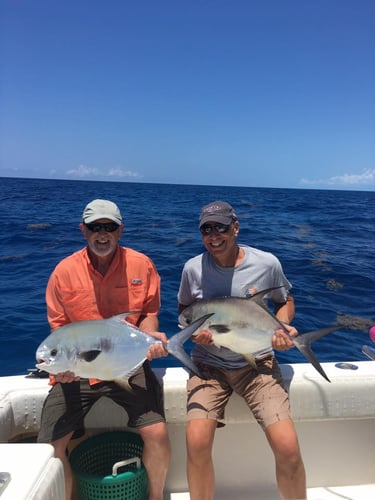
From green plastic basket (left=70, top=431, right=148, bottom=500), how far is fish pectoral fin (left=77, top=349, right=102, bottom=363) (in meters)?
0.67

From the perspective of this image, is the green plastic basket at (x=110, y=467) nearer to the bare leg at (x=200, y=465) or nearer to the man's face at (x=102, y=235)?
the bare leg at (x=200, y=465)

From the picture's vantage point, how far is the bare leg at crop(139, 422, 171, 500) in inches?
95.2

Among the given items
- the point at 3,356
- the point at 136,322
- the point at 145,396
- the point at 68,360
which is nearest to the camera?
the point at 68,360

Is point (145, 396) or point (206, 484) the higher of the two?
point (145, 396)

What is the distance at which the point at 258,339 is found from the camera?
245 centimetres

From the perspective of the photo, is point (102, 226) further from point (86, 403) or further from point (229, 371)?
point (229, 371)

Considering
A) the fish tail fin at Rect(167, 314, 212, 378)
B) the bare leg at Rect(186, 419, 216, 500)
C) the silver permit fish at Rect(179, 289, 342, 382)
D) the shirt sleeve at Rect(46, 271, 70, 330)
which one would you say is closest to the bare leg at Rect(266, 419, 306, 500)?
the bare leg at Rect(186, 419, 216, 500)

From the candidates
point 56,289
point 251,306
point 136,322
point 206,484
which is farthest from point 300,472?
point 56,289

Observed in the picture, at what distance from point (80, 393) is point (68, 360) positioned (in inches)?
17.0

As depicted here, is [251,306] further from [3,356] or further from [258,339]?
[3,356]

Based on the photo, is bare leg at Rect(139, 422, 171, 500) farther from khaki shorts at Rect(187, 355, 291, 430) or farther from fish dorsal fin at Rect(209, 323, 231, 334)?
fish dorsal fin at Rect(209, 323, 231, 334)

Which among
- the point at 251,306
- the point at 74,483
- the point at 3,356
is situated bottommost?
the point at 3,356

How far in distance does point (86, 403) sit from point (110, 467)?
51cm

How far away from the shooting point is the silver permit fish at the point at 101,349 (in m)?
2.16
